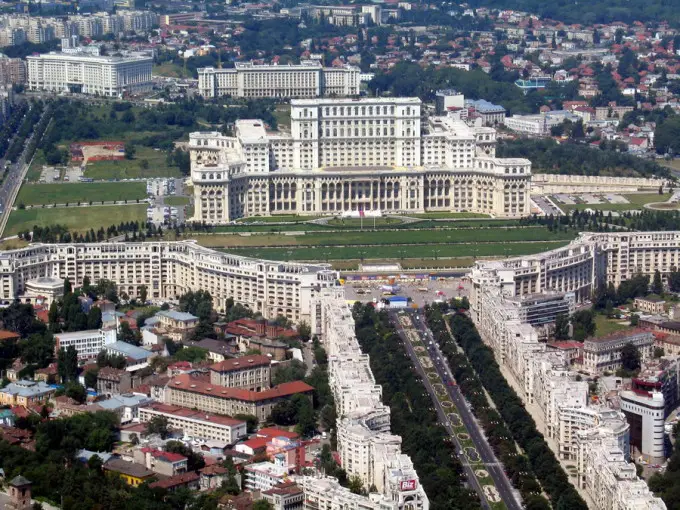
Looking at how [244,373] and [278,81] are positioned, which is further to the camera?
[278,81]

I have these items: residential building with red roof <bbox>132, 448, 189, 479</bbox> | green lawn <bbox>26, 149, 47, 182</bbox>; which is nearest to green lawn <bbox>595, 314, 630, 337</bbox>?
residential building with red roof <bbox>132, 448, 189, 479</bbox>

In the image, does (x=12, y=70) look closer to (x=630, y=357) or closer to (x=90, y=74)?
(x=90, y=74)

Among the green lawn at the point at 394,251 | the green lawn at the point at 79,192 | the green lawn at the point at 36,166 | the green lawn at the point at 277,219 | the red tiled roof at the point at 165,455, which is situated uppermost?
the red tiled roof at the point at 165,455

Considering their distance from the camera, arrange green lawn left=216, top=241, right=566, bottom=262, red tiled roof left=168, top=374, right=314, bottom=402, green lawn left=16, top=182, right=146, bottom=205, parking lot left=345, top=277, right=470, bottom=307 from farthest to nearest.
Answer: green lawn left=16, top=182, right=146, bottom=205, green lawn left=216, top=241, right=566, bottom=262, parking lot left=345, top=277, right=470, bottom=307, red tiled roof left=168, top=374, right=314, bottom=402

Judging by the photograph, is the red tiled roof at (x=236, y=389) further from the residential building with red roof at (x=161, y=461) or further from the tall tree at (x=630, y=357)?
the tall tree at (x=630, y=357)

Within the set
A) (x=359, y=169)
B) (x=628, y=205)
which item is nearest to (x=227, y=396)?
(x=359, y=169)

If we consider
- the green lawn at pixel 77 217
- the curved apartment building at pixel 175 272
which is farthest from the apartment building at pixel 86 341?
the green lawn at pixel 77 217

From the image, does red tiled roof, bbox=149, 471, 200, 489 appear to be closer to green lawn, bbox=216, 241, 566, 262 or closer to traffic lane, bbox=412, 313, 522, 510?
traffic lane, bbox=412, 313, 522, 510
